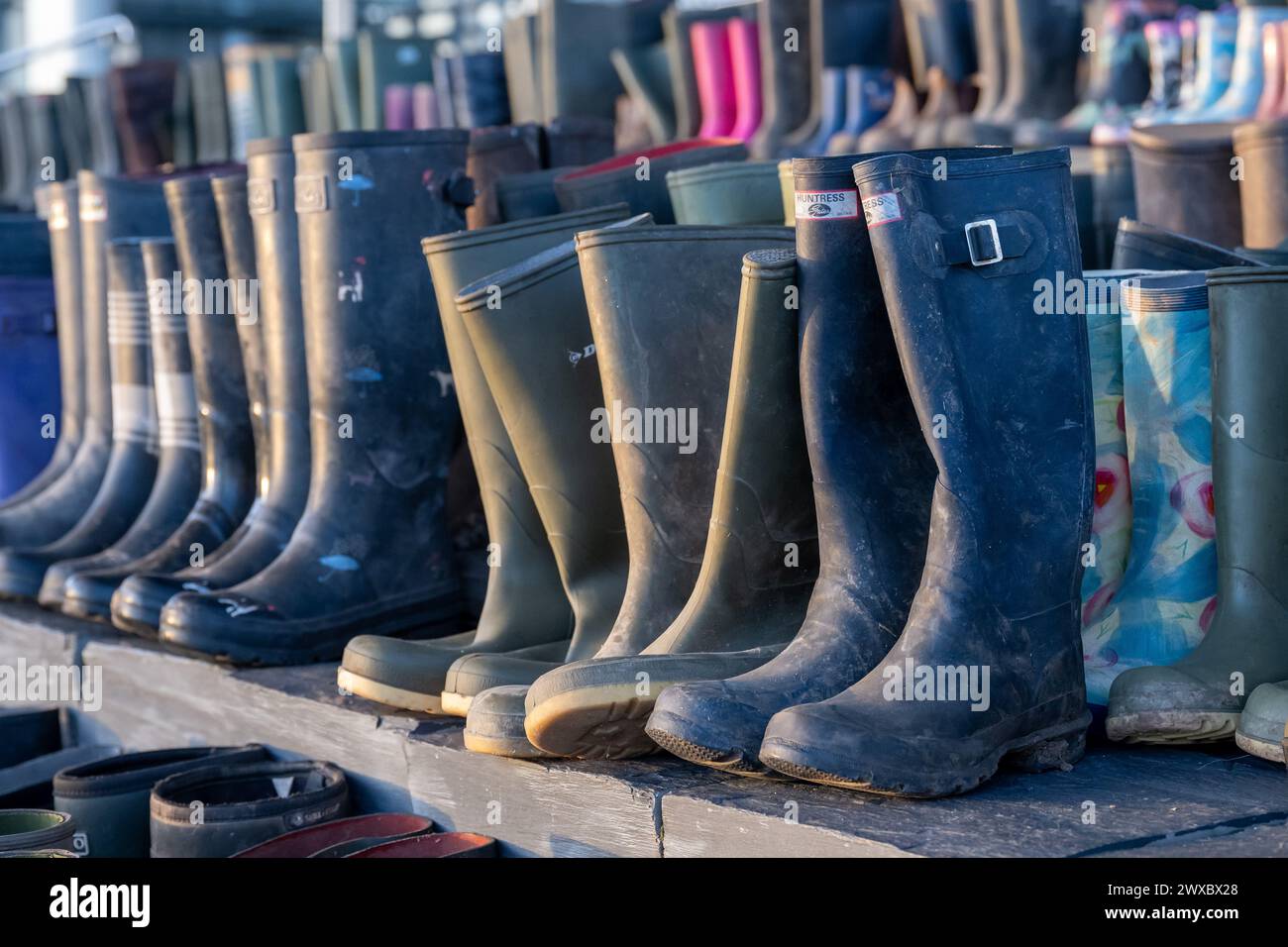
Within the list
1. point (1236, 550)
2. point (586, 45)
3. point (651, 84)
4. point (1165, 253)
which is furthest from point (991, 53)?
point (1236, 550)

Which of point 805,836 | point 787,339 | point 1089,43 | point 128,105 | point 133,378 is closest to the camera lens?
point 805,836

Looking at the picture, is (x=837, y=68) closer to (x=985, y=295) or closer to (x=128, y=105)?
(x=128, y=105)

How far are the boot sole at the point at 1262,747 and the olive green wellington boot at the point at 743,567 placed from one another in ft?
1.57

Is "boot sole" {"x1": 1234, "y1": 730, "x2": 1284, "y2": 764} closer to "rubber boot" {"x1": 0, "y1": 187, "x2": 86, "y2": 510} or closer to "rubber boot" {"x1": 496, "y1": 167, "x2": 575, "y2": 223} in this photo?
"rubber boot" {"x1": 496, "y1": 167, "x2": 575, "y2": 223}

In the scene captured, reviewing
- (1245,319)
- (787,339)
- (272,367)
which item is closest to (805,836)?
(787,339)

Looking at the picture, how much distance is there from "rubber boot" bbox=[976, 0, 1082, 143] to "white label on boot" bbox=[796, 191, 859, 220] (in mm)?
3872

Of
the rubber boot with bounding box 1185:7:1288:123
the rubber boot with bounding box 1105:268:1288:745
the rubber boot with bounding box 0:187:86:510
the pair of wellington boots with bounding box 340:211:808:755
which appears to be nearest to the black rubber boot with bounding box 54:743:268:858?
the pair of wellington boots with bounding box 340:211:808:755

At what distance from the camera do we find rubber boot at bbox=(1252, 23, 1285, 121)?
15.2ft

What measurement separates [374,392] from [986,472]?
4.11 feet

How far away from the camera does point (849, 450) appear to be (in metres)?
1.76

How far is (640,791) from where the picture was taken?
1771 millimetres

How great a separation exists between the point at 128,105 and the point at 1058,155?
19.9ft

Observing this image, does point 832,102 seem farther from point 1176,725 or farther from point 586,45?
point 1176,725
